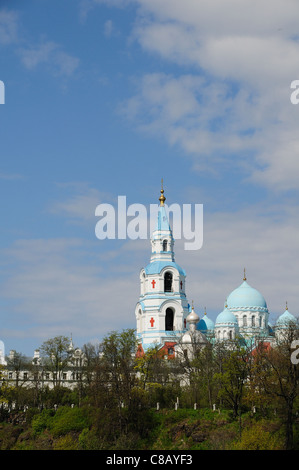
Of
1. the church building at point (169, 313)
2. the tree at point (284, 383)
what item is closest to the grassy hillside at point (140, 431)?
the tree at point (284, 383)

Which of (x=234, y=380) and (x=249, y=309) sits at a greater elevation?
(x=249, y=309)

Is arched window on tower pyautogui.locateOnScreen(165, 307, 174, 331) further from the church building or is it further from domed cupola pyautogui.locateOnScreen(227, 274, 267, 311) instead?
domed cupola pyautogui.locateOnScreen(227, 274, 267, 311)

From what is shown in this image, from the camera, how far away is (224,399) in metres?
48.2

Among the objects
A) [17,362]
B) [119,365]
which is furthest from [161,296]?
[119,365]

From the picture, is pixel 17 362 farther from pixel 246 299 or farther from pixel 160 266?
pixel 246 299

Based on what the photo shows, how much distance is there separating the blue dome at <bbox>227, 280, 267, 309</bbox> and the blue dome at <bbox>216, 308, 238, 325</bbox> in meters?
4.26

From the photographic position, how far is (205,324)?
8088cm

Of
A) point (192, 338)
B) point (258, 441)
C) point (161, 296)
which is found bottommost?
point (258, 441)

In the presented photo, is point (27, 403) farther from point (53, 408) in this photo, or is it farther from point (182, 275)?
point (182, 275)

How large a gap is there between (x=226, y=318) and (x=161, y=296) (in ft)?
27.9

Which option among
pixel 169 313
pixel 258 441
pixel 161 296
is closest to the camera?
pixel 258 441

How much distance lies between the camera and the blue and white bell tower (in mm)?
76688

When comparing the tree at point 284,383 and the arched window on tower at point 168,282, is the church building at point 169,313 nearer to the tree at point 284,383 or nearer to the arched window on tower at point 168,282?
the arched window on tower at point 168,282
